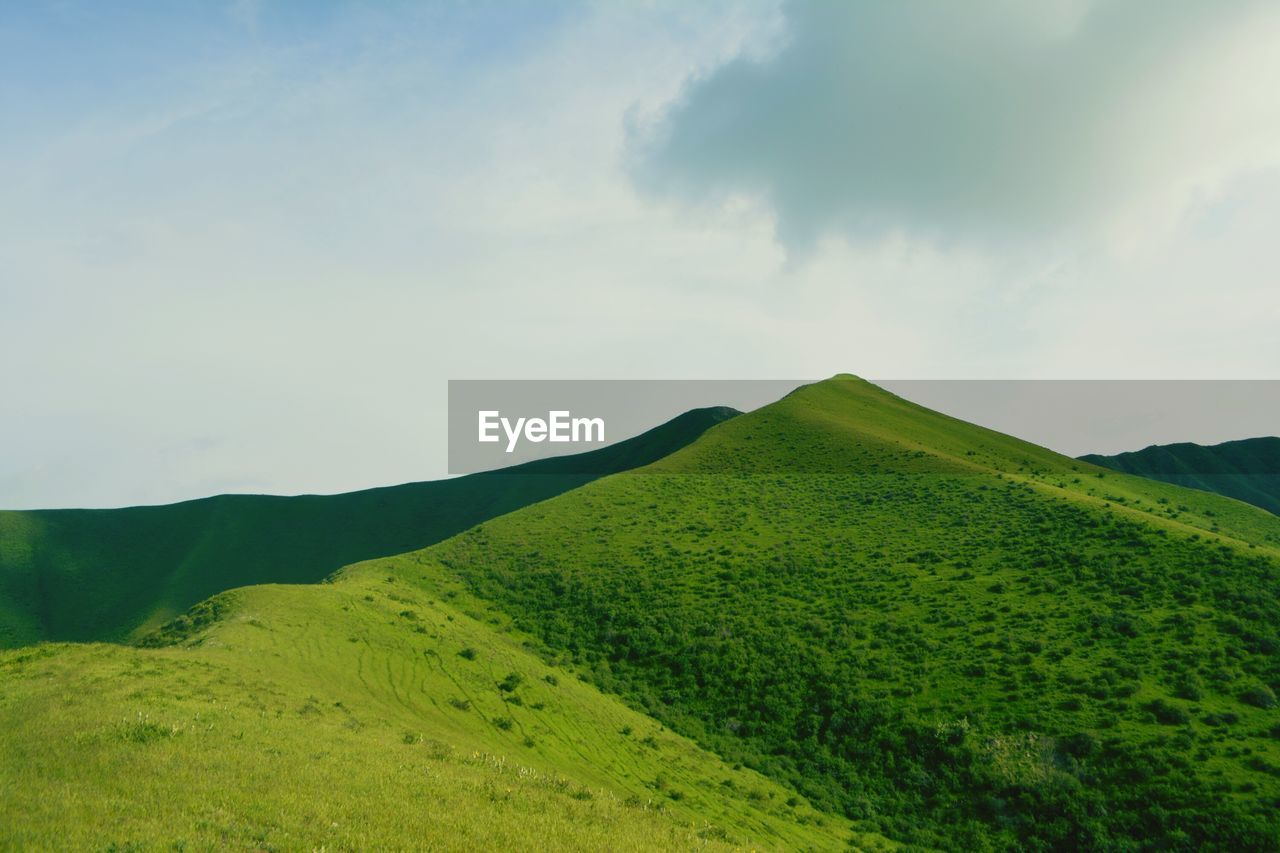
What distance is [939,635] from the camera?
3512 cm

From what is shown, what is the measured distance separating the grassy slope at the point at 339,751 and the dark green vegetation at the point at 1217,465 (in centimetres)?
16064

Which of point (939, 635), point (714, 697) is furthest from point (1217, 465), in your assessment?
point (714, 697)

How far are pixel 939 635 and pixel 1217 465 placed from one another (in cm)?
16514

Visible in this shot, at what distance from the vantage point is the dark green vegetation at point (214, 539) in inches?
3250

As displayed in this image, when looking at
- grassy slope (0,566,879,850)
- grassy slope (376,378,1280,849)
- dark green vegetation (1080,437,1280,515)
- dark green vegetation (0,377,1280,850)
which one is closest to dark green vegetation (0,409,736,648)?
grassy slope (376,378,1280,849)

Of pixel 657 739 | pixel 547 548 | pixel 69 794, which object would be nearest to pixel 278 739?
pixel 69 794

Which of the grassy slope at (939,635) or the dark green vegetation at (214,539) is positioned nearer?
the grassy slope at (939,635)

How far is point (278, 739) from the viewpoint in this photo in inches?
649

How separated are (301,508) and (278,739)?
110 metres

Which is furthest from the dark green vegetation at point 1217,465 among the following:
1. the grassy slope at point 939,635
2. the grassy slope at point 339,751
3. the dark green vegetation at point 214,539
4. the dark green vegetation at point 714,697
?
the grassy slope at point 339,751

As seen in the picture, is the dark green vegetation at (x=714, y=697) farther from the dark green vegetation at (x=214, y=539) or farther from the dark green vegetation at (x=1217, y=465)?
the dark green vegetation at (x=1217, y=465)

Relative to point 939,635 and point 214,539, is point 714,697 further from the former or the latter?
point 214,539

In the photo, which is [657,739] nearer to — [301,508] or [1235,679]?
[1235,679]

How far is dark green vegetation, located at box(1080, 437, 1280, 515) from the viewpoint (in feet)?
470
